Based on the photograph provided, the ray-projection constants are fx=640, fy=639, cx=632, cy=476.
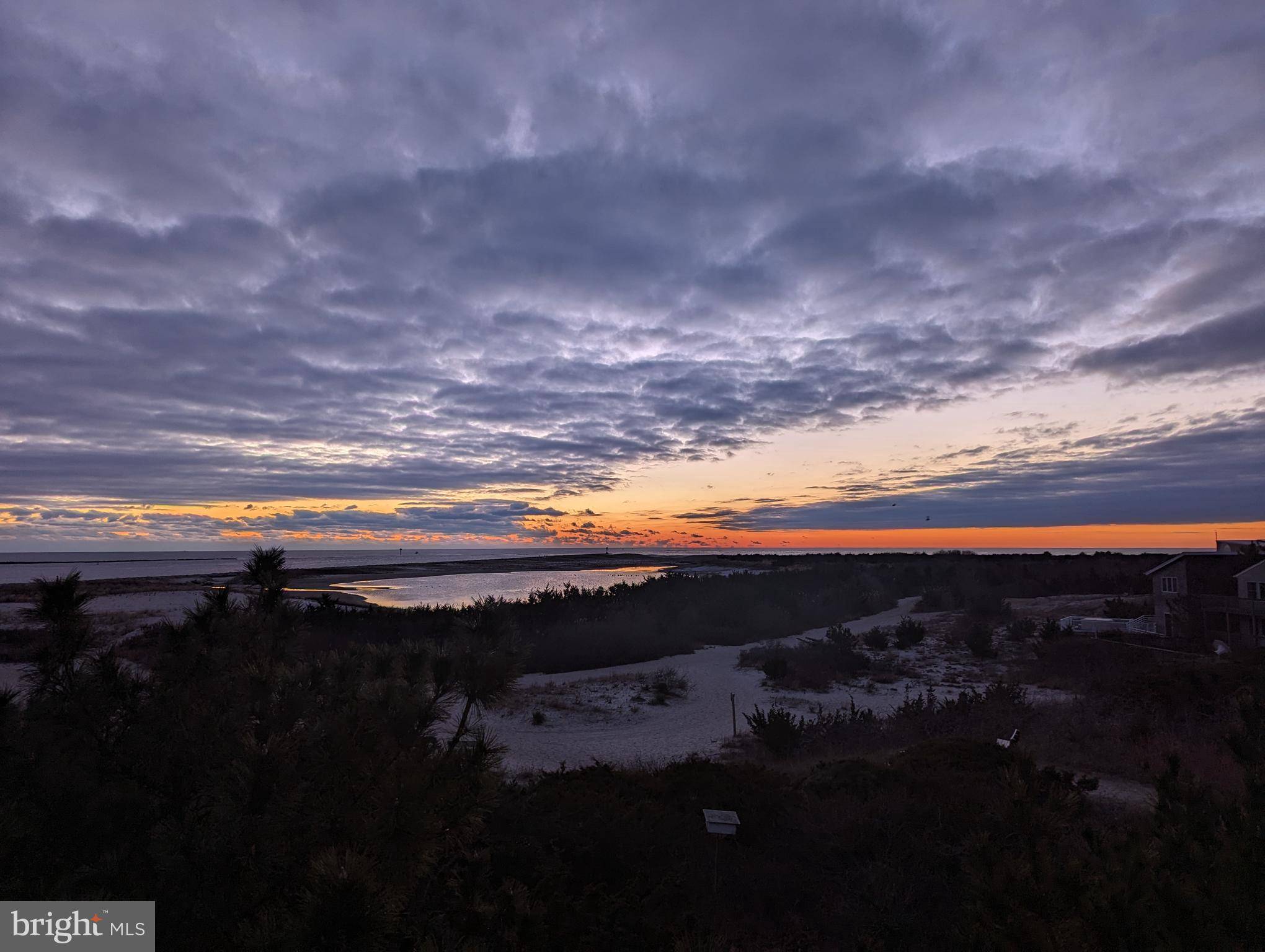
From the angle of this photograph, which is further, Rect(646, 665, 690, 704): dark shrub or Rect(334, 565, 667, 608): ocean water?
Rect(334, 565, 667, 608): ocean water

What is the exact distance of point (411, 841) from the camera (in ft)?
7.29

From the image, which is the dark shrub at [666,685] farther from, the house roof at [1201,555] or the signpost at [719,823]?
the house roof at [1201,555]

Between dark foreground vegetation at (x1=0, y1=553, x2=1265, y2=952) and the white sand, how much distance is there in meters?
5.95

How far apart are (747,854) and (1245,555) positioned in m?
25.4

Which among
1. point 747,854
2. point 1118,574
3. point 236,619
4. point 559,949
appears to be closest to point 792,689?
point 747,854

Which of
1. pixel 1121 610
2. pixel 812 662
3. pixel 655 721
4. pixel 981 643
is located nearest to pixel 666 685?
pixel 655 721

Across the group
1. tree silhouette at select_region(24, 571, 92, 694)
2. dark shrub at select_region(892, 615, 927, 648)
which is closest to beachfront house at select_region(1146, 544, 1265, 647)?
dark shrub at select_region(892, 615, 927, 648)

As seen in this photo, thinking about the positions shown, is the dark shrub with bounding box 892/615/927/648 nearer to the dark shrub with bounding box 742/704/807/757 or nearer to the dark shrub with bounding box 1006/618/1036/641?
the dark shrub with bounding box 1006/618/1036/641

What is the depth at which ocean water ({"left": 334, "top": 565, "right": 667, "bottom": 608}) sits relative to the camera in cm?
4025

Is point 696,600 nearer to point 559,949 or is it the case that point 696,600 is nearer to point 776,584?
point 776,584

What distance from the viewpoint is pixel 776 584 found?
1549 inches

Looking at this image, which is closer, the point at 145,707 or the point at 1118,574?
the point at 145,707

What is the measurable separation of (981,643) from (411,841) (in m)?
25.5

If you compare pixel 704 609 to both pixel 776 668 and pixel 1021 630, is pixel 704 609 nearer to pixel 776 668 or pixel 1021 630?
pixel 776 668
